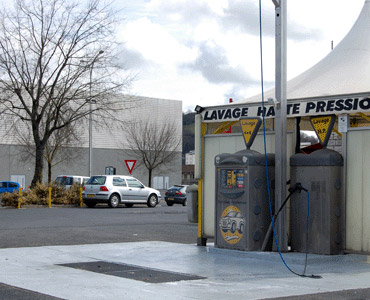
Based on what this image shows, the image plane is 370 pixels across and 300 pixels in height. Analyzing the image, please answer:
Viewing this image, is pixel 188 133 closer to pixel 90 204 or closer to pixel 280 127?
pixel 90 204

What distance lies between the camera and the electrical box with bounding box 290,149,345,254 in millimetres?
11695

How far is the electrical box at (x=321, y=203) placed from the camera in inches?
460

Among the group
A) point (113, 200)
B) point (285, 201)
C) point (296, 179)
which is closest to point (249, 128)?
point (296, 179)

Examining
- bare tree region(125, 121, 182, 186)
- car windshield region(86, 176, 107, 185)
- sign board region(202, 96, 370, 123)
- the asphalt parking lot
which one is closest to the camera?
the asphalt parking lot

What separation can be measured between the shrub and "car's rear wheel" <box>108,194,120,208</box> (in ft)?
8.13

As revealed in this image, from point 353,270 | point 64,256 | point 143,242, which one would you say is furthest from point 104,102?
point 353,270

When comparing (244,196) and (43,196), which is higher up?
(244,196)

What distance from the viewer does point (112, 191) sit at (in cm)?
3250

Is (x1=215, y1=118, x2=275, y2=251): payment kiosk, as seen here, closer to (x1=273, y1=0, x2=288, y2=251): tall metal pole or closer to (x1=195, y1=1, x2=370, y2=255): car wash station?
(x1=195, y1=1, x2=370, y2=255): car wash station

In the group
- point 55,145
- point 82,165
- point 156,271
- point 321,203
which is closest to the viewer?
point 156,271

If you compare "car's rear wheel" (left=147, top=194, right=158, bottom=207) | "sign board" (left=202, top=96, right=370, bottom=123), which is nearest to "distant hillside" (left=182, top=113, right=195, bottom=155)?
"car's rear wheel" (left=147, top=194, right=158, bottom=207)

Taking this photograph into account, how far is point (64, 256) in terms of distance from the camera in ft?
40.1

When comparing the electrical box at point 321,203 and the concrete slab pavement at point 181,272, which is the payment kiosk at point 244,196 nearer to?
the concrete slab pavement at point 181,272

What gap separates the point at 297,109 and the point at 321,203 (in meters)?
1.81
